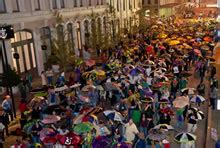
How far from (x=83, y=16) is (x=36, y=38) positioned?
1112 centimetres

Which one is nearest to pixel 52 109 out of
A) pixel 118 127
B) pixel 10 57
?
pixel 118 127

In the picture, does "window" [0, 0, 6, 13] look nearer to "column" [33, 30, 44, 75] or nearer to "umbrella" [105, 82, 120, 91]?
"column" [33, 30, 44, 75]

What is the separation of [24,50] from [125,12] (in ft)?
99.1

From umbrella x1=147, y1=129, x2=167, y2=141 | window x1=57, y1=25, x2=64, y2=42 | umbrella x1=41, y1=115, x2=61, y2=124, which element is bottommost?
umbrella x1=147, y1=129, x2=167, y2=141

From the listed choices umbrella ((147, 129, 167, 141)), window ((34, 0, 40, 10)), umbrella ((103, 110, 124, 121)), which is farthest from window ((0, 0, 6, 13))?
umbrella ((147, 129, 167, 141))

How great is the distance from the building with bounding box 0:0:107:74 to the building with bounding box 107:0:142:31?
45.0 feet

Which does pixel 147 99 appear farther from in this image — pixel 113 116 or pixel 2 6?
pixel 2 6

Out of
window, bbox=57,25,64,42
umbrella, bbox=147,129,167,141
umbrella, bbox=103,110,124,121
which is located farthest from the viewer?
window, bbox=57,25,64,42

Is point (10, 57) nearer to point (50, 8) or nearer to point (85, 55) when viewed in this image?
point (50, 8)

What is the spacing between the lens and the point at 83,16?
39.1m

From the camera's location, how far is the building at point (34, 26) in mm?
25547

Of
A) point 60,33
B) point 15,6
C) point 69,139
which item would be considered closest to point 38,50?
point 60,33

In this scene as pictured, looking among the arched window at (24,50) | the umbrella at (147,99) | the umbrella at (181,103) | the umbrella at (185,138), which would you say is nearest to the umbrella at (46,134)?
the umbrella at (185,138)

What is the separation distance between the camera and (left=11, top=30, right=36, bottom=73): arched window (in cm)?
2692
